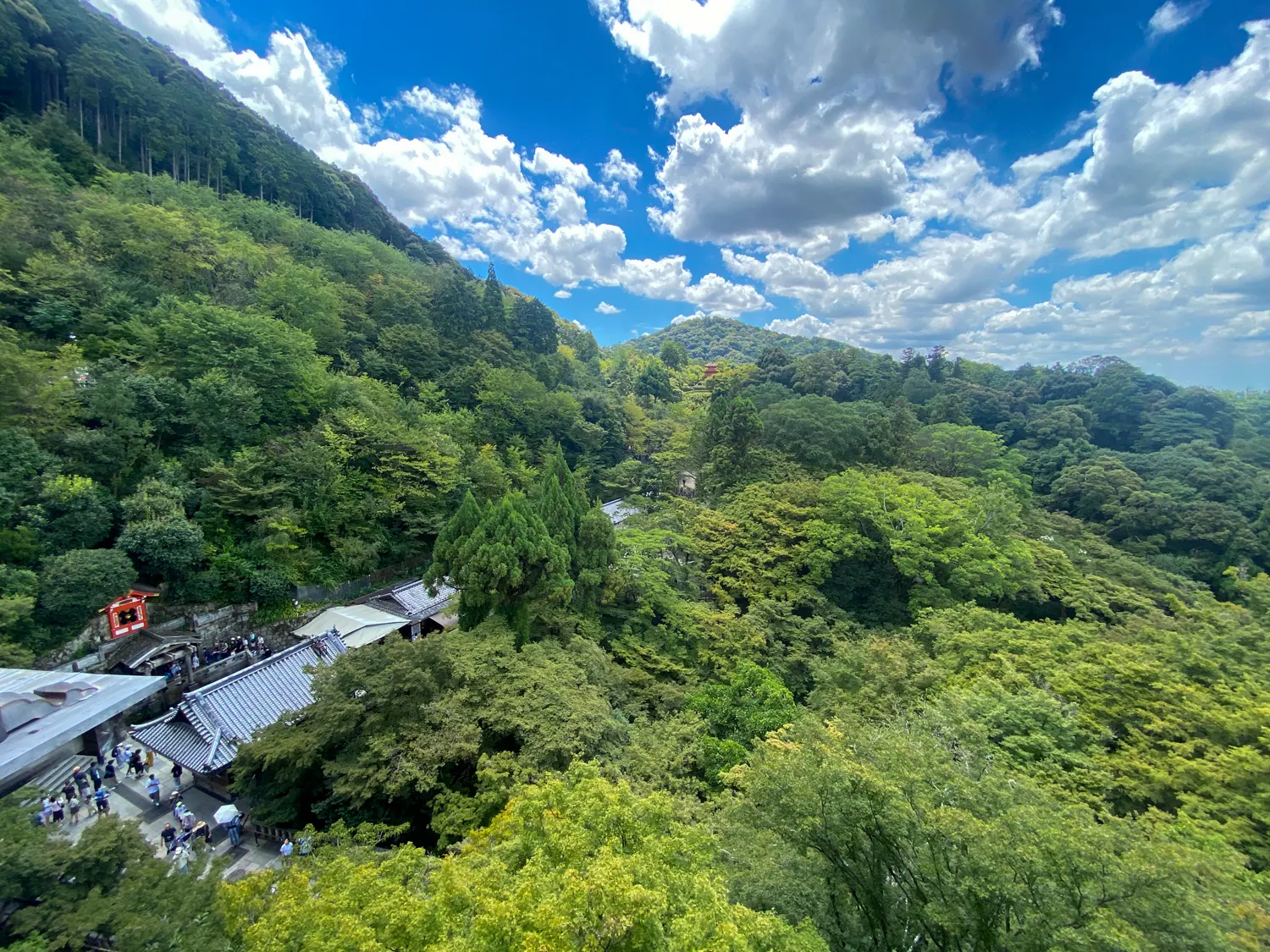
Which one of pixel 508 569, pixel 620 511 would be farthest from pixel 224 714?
pixel 620 511

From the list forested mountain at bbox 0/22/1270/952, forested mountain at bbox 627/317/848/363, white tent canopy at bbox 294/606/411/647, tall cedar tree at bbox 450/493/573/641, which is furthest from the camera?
forested mountain at bbox 627/317/848/363

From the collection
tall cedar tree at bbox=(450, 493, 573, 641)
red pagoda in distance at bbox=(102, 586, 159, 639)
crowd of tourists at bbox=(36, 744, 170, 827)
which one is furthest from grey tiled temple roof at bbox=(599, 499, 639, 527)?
crowd of tourists at bbox=(36, 744, 170, 827)

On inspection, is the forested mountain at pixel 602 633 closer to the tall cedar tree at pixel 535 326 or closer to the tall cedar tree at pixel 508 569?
the tall cedar tree at pixel 508 569

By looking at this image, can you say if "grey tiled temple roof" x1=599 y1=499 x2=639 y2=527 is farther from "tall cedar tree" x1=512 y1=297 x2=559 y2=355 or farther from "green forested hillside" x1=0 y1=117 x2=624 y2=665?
"tall cedar tree" x1=512 y1=297 x2=559 y2=355

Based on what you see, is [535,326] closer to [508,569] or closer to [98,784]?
[508,569]

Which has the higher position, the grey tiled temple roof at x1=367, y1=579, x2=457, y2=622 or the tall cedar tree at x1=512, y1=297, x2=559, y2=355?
the tall cedar tree at x1=512, y1=297, x2=559, y2=355

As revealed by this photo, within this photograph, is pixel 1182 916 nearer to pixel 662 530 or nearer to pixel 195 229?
pixel 662 530

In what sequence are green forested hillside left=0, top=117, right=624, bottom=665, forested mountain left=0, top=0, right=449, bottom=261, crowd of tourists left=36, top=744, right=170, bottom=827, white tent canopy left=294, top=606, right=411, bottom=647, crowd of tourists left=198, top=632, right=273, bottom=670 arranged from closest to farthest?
1. crowd of tourists left=36, top=744, right=170, bottom=827
2. green forested hillside left=0, top=117, right=624, bottom=665
3. crowd of tourists left=198, top=632, right=273, bottom=670
4. white tent canopy left=294, top=606, right=411, bottom=647
5. forested mountain left=0, top=0, right=449, bottom=261
